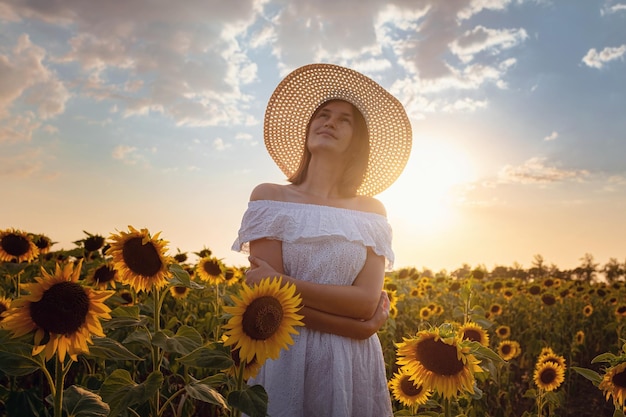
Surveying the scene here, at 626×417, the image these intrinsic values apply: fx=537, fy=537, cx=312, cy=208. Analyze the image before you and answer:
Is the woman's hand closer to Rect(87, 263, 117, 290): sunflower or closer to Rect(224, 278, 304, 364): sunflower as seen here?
Rect(224, 278, 304, 364): sunflower

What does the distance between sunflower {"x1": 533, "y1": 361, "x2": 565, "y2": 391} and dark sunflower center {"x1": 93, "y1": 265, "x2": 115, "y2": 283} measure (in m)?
3.25

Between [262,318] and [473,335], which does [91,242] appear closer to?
[473,335]

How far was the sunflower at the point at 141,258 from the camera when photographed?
2248mm

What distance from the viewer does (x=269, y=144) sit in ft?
12.1

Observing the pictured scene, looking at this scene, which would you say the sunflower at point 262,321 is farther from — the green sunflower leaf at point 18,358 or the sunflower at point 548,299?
the sunflower at point 548,299

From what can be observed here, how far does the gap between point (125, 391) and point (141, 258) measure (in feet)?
1.88

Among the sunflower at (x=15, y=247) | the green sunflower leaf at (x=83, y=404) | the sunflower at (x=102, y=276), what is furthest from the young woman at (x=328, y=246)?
the sunflower at (x=15, y=247)

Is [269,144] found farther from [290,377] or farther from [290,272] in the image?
[290,377]

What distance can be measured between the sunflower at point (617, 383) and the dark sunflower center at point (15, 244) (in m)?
4.29

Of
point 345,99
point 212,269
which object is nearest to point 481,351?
point 345,99

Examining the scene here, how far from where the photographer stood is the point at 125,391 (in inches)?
74.6

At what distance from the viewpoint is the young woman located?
2.50m

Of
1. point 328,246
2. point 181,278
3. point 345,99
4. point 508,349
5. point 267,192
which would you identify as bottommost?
point 508,349

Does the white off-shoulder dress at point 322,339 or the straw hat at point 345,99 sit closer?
the white off-shoulder dress at point 322,339
